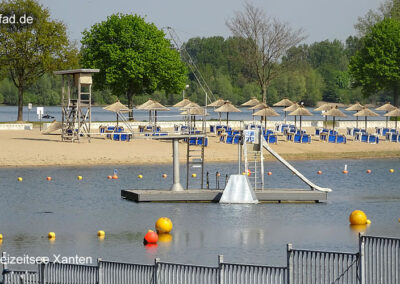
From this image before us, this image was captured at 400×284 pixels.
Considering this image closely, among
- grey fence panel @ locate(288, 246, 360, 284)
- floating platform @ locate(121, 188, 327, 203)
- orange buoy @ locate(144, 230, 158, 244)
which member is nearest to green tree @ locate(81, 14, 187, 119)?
floating platform @ locate(121, 188, 327, 203)

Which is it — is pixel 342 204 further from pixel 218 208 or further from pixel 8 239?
pixel 8 239

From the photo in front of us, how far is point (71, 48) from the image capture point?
99.4 meters

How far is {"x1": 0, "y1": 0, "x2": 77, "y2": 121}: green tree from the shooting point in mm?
96000

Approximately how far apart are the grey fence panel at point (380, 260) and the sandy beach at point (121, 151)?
47442mm

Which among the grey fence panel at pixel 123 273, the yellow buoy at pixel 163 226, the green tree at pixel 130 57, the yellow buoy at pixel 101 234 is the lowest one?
the yellow buoy at pixel 101 234

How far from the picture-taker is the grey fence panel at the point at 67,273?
69.2ft

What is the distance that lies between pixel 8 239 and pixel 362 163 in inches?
1716

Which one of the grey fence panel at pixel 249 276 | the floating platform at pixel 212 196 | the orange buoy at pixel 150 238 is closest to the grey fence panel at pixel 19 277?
the grey fence panel at pixel 249 276

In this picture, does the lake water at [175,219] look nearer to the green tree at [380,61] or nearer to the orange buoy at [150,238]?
the orange buoy at [150,238]

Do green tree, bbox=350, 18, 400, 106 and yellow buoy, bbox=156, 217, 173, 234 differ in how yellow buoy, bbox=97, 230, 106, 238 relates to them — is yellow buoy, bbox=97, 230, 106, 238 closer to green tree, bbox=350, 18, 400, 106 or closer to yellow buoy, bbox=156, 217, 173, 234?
yellow buoy, bbox=156, 217, 173, 234

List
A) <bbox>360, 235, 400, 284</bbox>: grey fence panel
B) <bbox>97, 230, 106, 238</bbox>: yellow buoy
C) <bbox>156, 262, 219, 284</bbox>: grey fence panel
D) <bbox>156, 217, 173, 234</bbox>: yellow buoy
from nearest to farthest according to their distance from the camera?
<bbox>156, 262, 219, 284</bbox>: grey fence panel, <bbox>360, 235, 400, 284</bbox>: grey fence panel, <bbox>97, 230, 106, 238</bbox>: yellow buoy, <bbox>156, 217, 173, 234</bbox>: yellow buoy

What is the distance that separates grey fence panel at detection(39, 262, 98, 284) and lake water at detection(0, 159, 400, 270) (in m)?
9.44

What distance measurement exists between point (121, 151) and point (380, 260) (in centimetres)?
5150

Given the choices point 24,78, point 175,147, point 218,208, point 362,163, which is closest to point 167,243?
point 218,208
